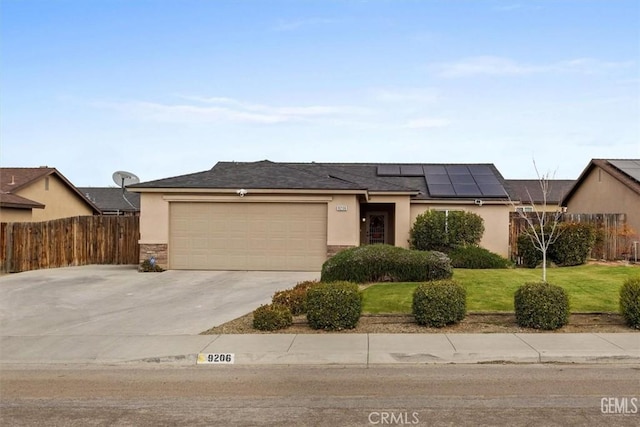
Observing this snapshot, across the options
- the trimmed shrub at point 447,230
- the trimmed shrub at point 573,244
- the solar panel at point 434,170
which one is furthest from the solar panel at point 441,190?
the trimmed shrub at point 573,244

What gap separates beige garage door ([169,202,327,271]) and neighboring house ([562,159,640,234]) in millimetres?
11970

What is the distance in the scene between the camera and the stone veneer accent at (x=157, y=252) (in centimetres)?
2017

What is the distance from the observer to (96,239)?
2306 centimetres

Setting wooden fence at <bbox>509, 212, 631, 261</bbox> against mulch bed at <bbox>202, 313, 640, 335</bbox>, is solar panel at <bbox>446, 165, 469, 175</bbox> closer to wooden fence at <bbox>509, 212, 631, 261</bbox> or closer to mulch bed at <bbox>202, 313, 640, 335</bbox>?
wooden fence at <bbox>509, 212, 631, 261</bbox>

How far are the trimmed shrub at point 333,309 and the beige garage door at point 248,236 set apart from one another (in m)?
9.52

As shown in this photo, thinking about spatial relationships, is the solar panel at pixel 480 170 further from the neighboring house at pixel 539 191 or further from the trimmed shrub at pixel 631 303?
the trimmed shrub at pixel 631 303

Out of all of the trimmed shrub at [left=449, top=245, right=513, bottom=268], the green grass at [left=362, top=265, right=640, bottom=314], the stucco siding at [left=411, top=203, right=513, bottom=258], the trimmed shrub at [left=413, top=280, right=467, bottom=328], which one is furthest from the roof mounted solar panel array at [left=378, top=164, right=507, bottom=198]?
the trimmed shrub at [left=413, top=280, right=467, bottom=328]

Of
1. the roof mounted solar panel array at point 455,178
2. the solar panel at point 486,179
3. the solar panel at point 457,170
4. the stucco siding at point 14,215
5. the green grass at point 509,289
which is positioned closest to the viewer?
the green grass at point 509,289

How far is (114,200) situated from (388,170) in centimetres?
2410

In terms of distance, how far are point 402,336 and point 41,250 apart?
17207 mm

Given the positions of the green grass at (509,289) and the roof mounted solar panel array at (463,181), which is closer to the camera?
the green grass at (509,289)

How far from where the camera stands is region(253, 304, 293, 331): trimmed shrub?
10508 mm

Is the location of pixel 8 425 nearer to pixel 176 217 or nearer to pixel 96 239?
pixel 176 217

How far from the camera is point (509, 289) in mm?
13766
